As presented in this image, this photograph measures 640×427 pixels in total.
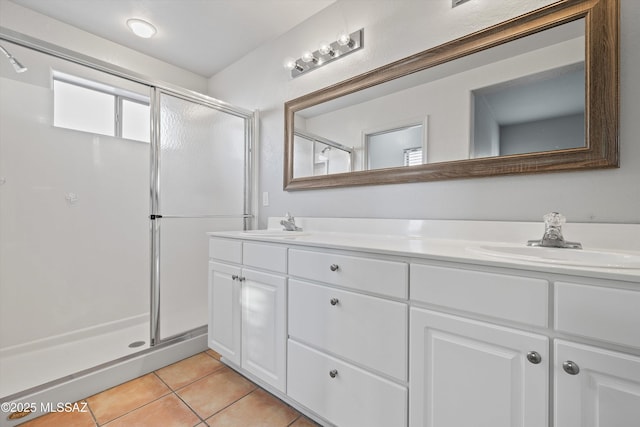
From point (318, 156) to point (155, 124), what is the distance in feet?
3.55

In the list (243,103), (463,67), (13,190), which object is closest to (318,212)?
(463,67)

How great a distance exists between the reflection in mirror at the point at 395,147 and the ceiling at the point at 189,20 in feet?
3.30

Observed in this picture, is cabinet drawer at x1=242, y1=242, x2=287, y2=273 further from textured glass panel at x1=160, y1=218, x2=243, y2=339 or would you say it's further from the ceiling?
the ceiling

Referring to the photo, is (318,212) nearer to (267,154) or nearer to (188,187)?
(267,154)

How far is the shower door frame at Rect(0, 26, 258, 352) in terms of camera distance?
55.0 inches

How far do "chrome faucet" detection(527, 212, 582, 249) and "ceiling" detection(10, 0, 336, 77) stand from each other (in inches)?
70.0

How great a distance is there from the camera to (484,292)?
77cm

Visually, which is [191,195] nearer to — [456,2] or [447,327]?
[447,327]

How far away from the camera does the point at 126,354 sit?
5.80ft

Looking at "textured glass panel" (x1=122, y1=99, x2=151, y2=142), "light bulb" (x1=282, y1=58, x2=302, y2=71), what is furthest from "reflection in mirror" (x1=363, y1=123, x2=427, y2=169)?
"textured glass panel" (x1=122, y1=99, x2=151, y2=142)

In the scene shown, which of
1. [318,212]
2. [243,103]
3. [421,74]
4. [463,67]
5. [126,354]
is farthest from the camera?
→ [243,103]

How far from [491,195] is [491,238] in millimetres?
193

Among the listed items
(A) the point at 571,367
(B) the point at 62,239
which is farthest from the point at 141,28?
(A) the point at 571,367

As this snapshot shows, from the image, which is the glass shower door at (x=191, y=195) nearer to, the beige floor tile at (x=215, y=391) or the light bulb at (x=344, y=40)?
the beige floor tile at (x=215, y=391)
